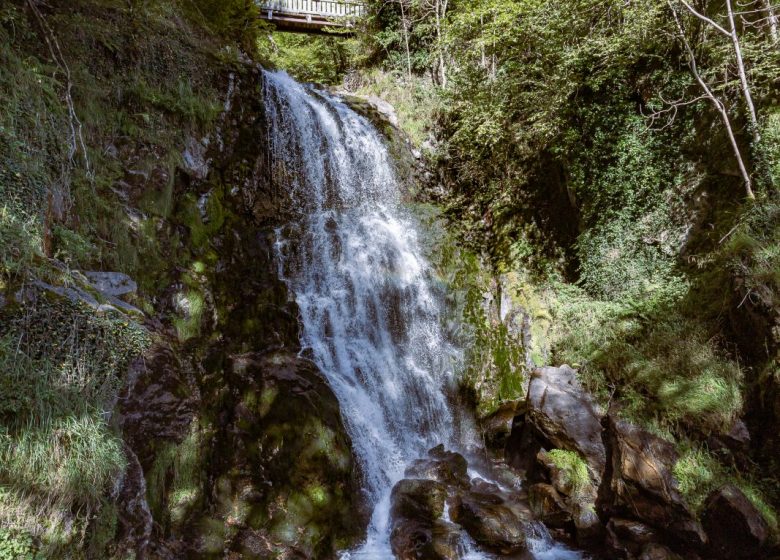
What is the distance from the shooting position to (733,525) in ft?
16.3

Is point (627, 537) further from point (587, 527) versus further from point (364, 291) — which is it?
point (364, 291)

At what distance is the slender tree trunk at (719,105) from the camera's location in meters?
6.38

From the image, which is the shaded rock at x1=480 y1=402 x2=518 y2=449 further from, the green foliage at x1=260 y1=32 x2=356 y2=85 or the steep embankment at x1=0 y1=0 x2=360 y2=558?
the green foliage at x1=260 y1=32 x2=356 y2=85

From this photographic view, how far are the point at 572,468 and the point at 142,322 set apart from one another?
609 centimetres

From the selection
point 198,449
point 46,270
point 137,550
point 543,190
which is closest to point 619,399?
point 543,190

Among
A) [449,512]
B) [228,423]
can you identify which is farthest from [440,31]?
[449,512]

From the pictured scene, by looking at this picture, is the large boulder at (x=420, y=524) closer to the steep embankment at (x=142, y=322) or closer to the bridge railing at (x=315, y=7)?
the steep embankment at (x=142, y=322)

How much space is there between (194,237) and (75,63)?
111 inches

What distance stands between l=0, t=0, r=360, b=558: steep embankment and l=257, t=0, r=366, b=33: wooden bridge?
33.0 feet

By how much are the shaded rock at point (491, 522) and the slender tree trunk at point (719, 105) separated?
5.72 meters

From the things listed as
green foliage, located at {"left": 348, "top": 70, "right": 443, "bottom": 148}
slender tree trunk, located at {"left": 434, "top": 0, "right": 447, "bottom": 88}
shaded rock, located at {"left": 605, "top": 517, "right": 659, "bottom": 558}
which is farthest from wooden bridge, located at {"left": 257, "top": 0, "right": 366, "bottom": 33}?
shaded rock, located at {"left": 605, "top": 517, "right": 659, "bottom": 558}

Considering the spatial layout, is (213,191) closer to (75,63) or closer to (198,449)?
(75,63)

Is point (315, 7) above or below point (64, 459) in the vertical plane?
above

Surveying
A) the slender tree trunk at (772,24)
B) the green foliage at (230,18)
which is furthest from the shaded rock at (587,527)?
the green foliage at (230,18)
